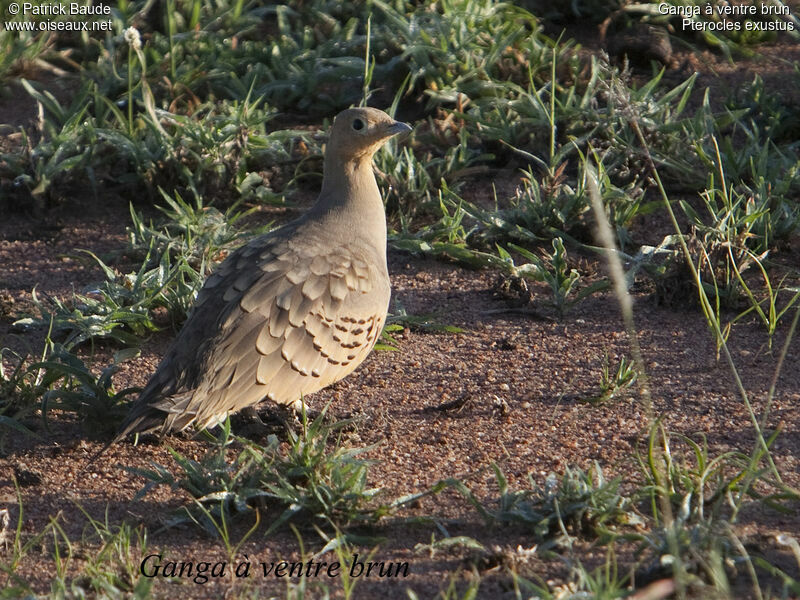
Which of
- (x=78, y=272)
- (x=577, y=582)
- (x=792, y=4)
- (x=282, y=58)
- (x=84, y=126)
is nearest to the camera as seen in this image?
(x=577, y=582)

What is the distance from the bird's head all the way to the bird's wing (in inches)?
25.7

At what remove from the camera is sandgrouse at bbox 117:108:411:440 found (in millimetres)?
4352

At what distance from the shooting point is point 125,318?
5.21 meters

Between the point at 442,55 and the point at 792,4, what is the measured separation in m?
2.74

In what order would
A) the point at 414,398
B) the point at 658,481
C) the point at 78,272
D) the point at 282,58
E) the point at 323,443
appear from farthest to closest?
the point at 282,58 → the point at 78,272 → the point at 414,398 → the point at 323,443 → the point at 658,481

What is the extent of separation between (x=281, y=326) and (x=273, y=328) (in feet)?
0.12

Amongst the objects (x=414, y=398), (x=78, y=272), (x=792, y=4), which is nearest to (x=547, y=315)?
(x=414, y=398)

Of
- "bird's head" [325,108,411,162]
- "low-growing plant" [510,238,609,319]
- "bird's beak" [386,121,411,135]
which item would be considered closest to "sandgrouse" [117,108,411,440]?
"bird's head" [325,108,411,162]

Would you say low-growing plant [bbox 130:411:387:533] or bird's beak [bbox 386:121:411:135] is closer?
low-growing plant [bbox 130:411:387:533]

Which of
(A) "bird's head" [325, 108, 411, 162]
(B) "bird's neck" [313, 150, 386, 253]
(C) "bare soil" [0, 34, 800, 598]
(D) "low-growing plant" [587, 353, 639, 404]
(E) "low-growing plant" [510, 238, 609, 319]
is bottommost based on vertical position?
(C) "bare soil" [0, 34, 800, 598]

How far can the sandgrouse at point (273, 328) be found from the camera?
14.3 feet

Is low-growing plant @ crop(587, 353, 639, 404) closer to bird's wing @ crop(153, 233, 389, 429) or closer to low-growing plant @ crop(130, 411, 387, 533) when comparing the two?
bird's wing @ crop(153, 233, 389, 429)

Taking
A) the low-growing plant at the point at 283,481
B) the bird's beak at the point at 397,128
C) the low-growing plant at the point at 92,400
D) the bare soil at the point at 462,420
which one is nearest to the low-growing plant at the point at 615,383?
the bare soil at the point at 462,420

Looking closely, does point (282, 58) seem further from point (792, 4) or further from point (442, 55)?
point (792, 4)
